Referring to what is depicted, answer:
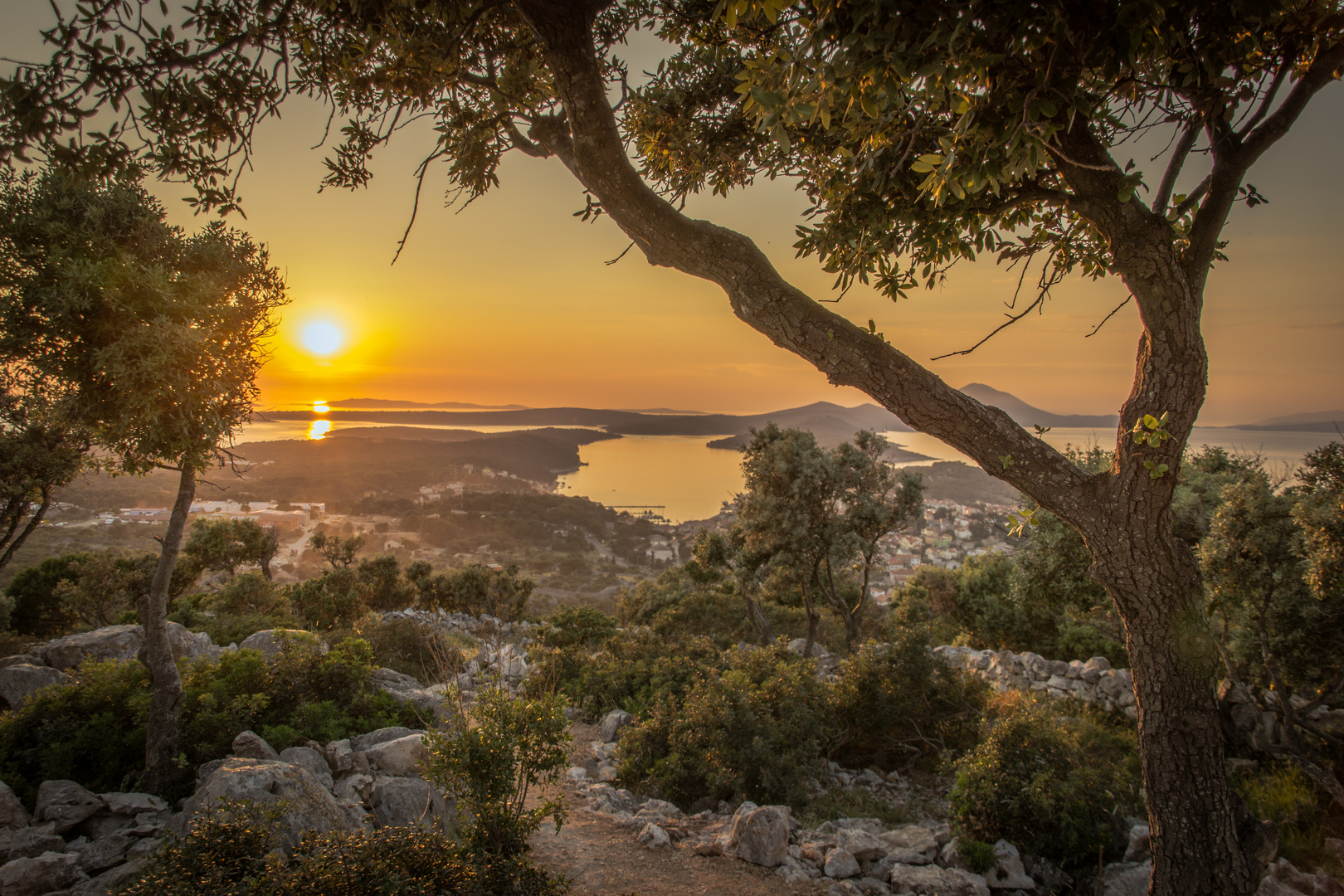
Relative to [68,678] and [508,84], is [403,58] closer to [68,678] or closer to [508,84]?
[508,84]

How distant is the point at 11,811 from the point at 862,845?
653 cm

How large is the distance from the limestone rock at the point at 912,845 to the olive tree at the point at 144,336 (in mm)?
6370

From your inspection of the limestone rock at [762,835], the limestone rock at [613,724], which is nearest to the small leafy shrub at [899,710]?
the limestone rock at [762,835]

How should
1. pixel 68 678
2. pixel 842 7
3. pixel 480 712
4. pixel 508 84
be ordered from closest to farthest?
1. pixel 842 7
2. pixel 508 84
3. pixel 480 712
4. pixel 68 678

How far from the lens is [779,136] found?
1.44m

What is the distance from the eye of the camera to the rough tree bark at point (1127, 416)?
7.87 ft

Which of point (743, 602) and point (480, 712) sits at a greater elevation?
point (480, 712)

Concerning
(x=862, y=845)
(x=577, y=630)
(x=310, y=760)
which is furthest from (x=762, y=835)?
(x=577, y=630)

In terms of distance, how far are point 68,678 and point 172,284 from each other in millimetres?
5221

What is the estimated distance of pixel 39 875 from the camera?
306cm

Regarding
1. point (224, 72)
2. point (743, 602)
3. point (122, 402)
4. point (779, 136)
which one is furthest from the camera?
point (743, 602)

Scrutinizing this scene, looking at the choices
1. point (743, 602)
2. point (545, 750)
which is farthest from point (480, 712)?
point (743, 602)

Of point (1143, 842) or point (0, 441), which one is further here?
point (0, 441)

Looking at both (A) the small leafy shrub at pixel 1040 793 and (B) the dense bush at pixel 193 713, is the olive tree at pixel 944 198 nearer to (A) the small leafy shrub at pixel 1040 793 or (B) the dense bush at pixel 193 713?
(A) the small leafy shrub at pixel 1040 793
